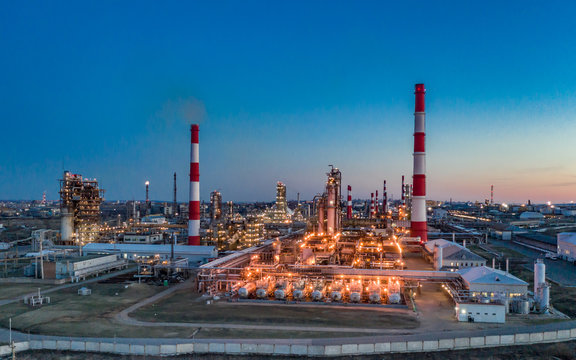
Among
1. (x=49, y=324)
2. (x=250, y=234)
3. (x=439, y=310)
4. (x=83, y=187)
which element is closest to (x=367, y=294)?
(x=439, y=310)

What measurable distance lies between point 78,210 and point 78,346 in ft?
146

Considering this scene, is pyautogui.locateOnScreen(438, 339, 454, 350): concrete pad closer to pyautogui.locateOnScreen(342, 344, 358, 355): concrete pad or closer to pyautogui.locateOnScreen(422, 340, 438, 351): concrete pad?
pyautogui.locateOnScreen(422, 340, 438, 351): concrete pad

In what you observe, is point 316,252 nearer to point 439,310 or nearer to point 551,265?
point 439,310

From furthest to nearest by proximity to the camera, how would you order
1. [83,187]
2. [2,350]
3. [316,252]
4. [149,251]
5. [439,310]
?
1. [83,187]
2. [149,251]
3. [316,252]
4. [439,310]
5. [2,350]

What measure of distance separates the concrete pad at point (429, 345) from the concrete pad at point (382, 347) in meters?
1.69

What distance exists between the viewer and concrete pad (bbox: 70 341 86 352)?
18.7 m

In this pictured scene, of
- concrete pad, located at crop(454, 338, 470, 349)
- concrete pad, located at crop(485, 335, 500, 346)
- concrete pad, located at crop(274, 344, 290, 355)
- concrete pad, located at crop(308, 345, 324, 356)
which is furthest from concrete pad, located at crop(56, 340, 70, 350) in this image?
concrete pad, located at crop(485, 335, 500, 346)

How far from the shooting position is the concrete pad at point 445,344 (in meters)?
18.9

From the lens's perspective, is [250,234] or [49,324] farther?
[250,234]

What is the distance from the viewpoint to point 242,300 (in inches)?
1102

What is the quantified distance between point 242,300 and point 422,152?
3010 centimetres

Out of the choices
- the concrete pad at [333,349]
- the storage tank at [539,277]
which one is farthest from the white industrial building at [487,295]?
the concrete pad at [333,349]

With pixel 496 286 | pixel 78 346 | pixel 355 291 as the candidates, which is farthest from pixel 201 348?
pixel 496 286

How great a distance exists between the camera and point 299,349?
18.2 m
